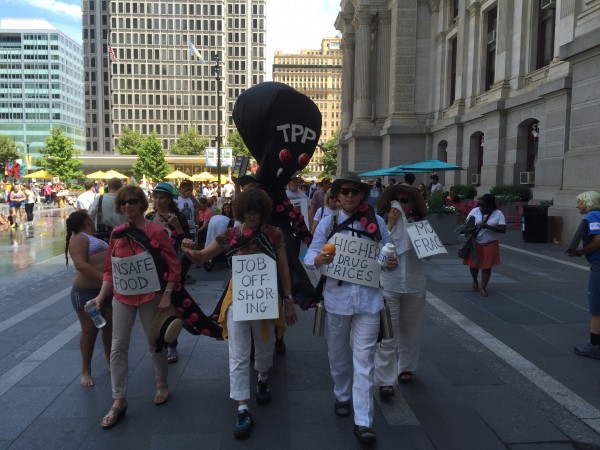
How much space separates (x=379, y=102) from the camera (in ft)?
112

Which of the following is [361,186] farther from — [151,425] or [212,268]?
[212,268]

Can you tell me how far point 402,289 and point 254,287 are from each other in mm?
1279

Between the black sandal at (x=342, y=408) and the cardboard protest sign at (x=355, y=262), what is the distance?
96 centimetres

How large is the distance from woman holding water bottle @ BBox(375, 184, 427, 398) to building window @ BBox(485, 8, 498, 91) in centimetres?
2163

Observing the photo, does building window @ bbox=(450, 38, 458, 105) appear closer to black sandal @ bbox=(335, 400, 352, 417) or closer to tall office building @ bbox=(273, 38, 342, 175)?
black sandal @ bbox=(335, 400, 352, 417)

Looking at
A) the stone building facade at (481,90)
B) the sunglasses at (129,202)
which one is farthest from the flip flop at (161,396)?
the stone building facade at (481,90)

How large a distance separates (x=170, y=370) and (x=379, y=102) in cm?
3193

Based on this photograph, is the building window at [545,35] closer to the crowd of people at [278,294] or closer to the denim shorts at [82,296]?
the crowd of people at [278,294]

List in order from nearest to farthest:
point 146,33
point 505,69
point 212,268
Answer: point 212,268
point 505,69
point 146,33

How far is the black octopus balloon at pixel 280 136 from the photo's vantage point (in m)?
4.67

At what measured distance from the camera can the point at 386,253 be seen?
3432 millimetres

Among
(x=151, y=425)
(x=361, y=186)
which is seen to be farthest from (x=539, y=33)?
(x=151, y=425)

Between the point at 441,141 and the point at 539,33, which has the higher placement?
the point at 539,33

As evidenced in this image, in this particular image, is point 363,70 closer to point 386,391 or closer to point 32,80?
point 386,391
